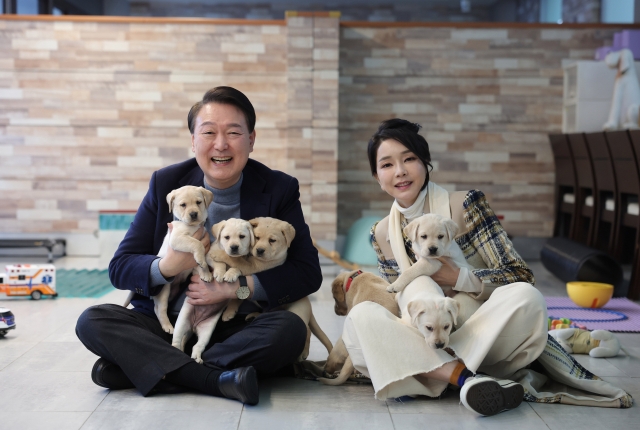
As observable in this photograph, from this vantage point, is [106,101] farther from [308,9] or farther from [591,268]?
[308,9]

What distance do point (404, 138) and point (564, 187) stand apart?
166 inches

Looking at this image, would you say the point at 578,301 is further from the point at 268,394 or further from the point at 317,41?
the point at 317,41

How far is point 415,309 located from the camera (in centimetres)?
219

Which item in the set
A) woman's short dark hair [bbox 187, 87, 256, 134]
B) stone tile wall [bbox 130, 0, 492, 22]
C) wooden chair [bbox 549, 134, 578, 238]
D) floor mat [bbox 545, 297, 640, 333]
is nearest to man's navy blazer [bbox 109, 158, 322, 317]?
woman's short dark hair [bbox 187, 87, 256, 134]

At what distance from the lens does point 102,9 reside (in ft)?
32.7

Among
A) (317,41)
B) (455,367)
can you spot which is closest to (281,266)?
(455,367)

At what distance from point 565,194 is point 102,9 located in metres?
7.11

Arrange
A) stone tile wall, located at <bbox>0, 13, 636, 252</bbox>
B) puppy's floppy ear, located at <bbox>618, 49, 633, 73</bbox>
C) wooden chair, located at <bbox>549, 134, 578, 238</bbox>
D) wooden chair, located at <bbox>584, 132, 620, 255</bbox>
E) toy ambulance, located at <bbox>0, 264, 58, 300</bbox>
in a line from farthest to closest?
1. stone tile wall, located at <bbox>0, 13, 636, 252</bbox>
2. wooden chair, located at <bbox>549, 134, 578, 238</bbox>
3. puppy's floppy ear, located at <bbox>618, 49, 633, 73</bbox>
4. wooden chair, located at <bbox>584, 132, 620, 255</bbox>
5. toy ambulance, located at <bbox>0, 264, 58, 300</bbox>

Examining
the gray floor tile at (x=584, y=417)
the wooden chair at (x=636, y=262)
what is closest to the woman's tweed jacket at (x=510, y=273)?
the gray floor tile at (x=584, y=417)

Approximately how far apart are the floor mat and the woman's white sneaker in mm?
1671

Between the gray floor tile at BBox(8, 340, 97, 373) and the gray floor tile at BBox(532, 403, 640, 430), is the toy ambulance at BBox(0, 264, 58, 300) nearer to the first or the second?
the gray floor tile at BBox(8, 340, 97, 373)

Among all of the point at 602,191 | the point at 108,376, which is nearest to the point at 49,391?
the point at 108,376

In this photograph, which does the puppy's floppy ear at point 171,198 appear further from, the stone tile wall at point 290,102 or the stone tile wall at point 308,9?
the stone tile wall at point 308,9

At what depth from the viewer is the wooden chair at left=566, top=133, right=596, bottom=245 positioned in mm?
5352
